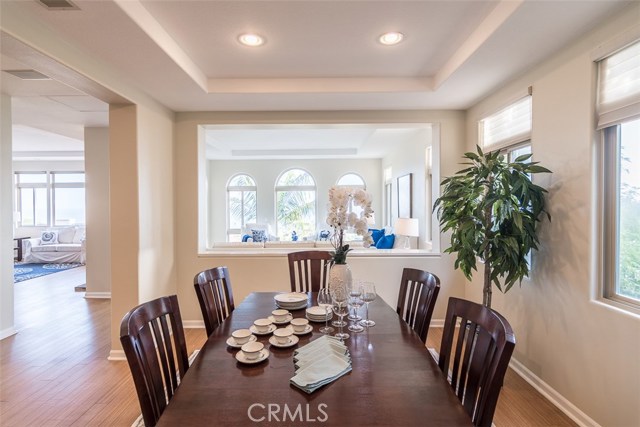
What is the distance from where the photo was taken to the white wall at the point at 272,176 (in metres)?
8.51

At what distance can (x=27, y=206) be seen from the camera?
344 inches

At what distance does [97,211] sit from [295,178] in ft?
16.4

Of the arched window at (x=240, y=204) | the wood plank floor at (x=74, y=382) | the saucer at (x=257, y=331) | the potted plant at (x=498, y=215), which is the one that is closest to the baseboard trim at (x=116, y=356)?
the wood plank floor at (x=74, y=382)

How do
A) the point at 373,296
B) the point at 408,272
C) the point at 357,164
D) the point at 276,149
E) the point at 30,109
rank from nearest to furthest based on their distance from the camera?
the point at 373,296 < the point at 408,272 < the point at 30,109 < the point at 276,149 < the point at 357,164

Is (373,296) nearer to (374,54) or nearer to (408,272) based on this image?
(408,272)

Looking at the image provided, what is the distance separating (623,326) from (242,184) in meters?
8.26

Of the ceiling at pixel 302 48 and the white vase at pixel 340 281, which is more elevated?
the ceiling at pixel 302 48

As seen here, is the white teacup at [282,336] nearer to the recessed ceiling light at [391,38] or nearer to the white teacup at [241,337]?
the white teacup at [241,337]

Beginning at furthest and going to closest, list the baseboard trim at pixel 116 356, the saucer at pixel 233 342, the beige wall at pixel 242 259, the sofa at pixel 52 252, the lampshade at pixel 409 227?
the sofa at pixel 52 252 < the lampshade at pixel 409 227 < the beige wall at pixel 242 259 < the baseboard trim at pixel 116 356 < the saucer at pixel 233 342

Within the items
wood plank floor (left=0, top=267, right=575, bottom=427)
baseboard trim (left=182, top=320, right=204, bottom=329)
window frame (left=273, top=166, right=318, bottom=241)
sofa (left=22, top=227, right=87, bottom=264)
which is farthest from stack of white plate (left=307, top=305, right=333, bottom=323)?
sofa (left=22, top=227, right=87, bottom=264)

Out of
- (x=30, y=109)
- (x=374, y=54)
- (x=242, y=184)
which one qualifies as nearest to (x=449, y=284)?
(x=374, y=54)

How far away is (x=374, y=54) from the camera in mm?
2434

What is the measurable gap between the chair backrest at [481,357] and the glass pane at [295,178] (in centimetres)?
751

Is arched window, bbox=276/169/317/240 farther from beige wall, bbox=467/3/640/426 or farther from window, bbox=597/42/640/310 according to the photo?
window, bbox=597/42/640/310
